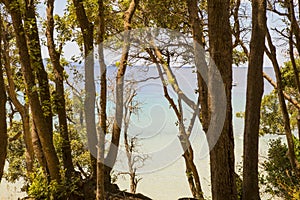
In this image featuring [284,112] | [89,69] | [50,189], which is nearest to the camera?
[50,189]

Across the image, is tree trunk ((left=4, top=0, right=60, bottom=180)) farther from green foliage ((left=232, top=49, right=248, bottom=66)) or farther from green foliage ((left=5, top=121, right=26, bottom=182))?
green foliage ((left=5, top=121, right=26, bottom=182))

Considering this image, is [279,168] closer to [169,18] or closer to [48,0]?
[169,18]

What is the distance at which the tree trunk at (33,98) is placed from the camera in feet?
14.6

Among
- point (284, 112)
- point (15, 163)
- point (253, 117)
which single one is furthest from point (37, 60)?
point (15, 163)

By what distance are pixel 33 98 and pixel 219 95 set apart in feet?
7.42

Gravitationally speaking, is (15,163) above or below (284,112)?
below

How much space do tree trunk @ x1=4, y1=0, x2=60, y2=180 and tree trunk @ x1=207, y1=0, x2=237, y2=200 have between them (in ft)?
7.00

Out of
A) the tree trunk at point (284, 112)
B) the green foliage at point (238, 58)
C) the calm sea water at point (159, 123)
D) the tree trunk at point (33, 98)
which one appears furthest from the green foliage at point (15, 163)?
the tree trunk at point (284, 112)

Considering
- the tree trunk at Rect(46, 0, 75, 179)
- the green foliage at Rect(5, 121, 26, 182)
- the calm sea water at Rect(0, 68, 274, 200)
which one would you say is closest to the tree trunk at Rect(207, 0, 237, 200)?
the tree trunk at Rect(46, 0, 75, 179)

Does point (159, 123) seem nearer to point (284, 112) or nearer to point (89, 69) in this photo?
point (284, 112)

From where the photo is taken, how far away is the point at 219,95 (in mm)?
3385

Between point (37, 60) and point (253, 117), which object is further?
point (37, 60)

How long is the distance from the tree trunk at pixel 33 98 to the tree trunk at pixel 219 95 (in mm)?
2134

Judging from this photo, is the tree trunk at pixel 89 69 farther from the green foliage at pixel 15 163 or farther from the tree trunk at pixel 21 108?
the green foliage at pixel 15 163
